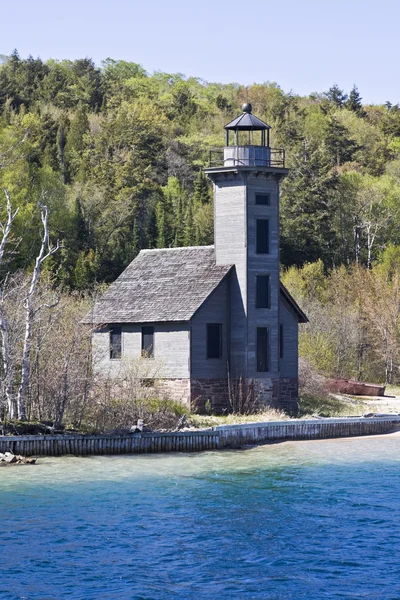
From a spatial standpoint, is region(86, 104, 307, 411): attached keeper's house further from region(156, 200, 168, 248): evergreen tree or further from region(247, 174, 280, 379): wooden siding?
region(156, 200, 168, 248): evergreen tree

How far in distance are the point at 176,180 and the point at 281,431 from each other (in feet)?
177

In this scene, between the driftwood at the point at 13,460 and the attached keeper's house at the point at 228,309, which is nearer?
the driftwood at the point at 13,460

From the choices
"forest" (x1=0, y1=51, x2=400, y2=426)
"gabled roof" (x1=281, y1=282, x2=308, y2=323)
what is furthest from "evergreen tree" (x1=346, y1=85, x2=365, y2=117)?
"gabled roof" (x1=281, y1=282, x2=308, y2=323)

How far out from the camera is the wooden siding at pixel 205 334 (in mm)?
43844

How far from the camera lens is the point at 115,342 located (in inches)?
1838

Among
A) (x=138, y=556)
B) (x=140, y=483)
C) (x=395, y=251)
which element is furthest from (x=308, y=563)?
(x=395, y=251)

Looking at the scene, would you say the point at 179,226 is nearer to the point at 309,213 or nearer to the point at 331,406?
the point at 309,213

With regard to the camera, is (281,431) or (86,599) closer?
(86,599)

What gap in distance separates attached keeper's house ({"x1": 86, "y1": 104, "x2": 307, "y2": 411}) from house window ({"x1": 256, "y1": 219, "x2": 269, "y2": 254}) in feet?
0.14

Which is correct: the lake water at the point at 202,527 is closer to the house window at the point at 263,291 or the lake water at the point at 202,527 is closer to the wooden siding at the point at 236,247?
the wooden siding at the point at 236,247

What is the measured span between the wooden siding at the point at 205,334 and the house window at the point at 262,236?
6.56 ft

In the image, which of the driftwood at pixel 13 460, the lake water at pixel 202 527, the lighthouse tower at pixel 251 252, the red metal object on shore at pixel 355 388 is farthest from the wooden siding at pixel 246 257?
the driftwood at pixel 13 460

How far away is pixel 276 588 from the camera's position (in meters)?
21.3

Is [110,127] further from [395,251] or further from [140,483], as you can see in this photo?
[140,483]
